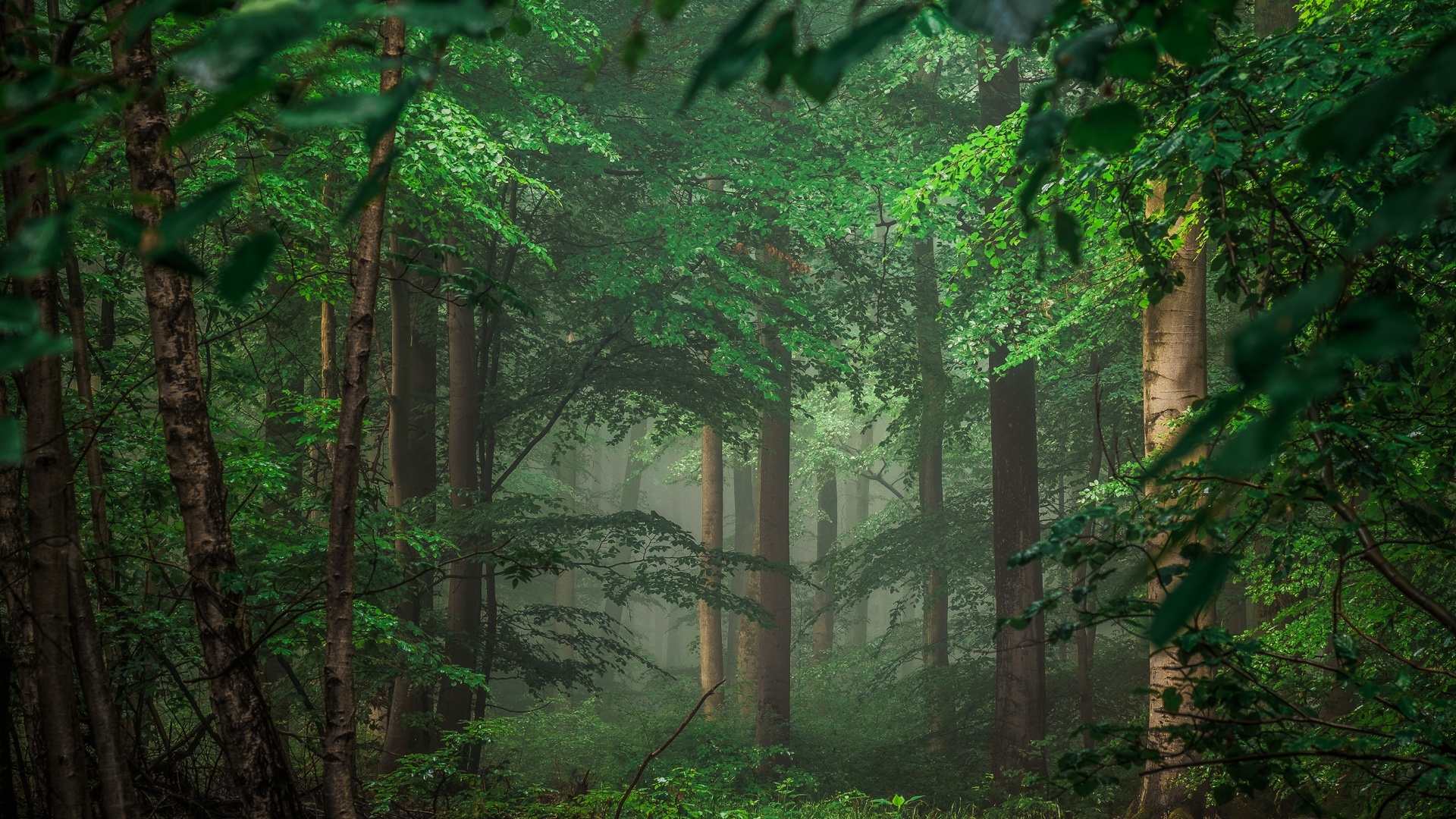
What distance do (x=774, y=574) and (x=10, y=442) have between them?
15.5 m

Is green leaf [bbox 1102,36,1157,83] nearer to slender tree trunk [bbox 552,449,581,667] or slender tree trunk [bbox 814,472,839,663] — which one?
slender tree trunk [bbox 814,472,839,663]

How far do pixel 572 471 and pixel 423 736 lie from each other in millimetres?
18138

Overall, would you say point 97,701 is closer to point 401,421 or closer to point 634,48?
point 634,48

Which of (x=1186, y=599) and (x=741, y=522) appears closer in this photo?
(x=1186, y=599)

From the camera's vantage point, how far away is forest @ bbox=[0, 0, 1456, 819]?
0.92 meters

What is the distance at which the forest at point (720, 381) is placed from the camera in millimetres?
924

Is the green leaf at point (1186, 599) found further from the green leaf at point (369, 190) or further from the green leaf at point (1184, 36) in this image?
the green leaf at point (369, 190)

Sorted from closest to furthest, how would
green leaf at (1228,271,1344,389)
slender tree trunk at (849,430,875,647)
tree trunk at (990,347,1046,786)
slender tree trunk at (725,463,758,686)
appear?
green leaf at (1228,271,1344,389) < tree trunk at (990,347,1046,786) < slender tree trunk at (725,463,758,686) < slender tree trunk at (849,430,875,647)

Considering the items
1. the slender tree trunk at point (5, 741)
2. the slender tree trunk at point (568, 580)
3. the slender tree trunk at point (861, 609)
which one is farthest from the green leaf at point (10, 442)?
the slender tree trunk at point (861, 609)

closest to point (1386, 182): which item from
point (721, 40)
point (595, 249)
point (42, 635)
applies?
point (721, 40)

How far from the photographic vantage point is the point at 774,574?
52.0 feet

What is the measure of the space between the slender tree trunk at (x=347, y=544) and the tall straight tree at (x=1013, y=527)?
9216 millimetres

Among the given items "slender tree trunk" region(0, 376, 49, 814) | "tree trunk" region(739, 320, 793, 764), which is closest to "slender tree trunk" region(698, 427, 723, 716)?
"tree trunk" region(739, 320, 793, 764)

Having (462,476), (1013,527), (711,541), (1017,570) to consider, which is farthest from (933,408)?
(462,476)
